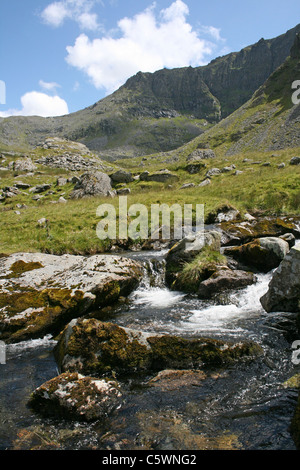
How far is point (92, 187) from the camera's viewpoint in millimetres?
35094

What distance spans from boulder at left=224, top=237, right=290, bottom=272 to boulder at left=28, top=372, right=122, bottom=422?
9234mm

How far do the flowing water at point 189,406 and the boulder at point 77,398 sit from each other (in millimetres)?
167

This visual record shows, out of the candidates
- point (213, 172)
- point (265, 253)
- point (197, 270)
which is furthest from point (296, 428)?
point (213, 172)

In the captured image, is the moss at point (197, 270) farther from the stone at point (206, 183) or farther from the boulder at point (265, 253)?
the stone at point (206, 183)

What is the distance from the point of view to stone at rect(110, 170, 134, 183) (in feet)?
136

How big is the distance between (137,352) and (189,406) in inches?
74.0

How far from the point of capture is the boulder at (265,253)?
485 inches

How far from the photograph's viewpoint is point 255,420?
4.81m

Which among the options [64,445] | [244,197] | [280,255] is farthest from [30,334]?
[244,197]

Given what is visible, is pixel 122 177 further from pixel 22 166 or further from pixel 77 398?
pixel 77 398

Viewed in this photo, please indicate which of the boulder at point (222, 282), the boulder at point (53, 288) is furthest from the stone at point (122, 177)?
the boulder at point (222, 282)

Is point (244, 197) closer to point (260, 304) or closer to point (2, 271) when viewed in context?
point (260, 304)

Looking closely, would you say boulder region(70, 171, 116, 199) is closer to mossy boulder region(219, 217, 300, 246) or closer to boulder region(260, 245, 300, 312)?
mossy boulder region(219, 217, 300, 246)

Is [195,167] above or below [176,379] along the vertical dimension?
above
